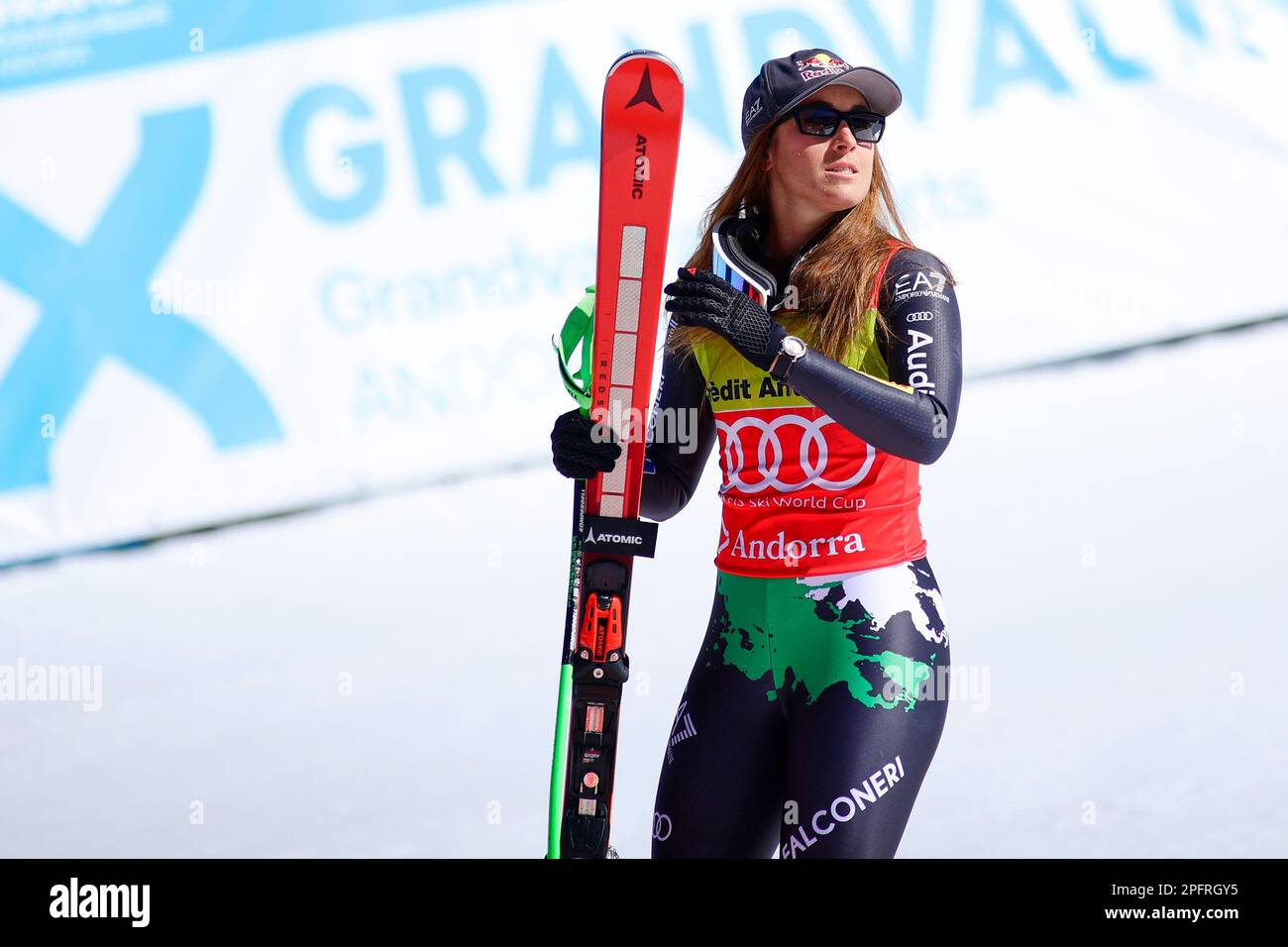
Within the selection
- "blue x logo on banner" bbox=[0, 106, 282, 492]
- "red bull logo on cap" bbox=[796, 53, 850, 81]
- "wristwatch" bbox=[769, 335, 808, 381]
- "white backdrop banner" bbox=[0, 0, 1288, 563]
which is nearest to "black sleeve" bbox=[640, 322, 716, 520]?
"wristwatch" bbox=[769, 335, 808, 381]

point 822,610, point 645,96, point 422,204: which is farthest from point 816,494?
point 422,204

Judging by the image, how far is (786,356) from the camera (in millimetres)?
1798

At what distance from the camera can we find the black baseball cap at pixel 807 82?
1974 millimetres

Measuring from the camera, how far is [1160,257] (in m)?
6.78

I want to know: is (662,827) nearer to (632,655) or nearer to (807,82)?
(807,82)

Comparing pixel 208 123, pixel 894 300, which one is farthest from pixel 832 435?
pixel 208 123

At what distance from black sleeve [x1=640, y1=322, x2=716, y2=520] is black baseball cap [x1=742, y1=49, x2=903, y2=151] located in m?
0.41

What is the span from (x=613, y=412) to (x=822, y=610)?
1.54 ft

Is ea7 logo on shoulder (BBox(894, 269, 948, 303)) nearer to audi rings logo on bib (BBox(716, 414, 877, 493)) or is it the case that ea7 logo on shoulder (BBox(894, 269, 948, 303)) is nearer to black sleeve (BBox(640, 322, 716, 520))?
audi rings logo on bib (BBox(716, 414, 877, 493))

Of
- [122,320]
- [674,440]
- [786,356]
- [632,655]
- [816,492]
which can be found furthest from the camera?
[122,320]

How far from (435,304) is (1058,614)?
331cm

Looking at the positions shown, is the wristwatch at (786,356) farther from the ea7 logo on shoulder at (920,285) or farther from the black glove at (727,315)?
the ea7 logo on shoulder at (920,285)

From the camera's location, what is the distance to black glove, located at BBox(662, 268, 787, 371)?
1.82 metres
